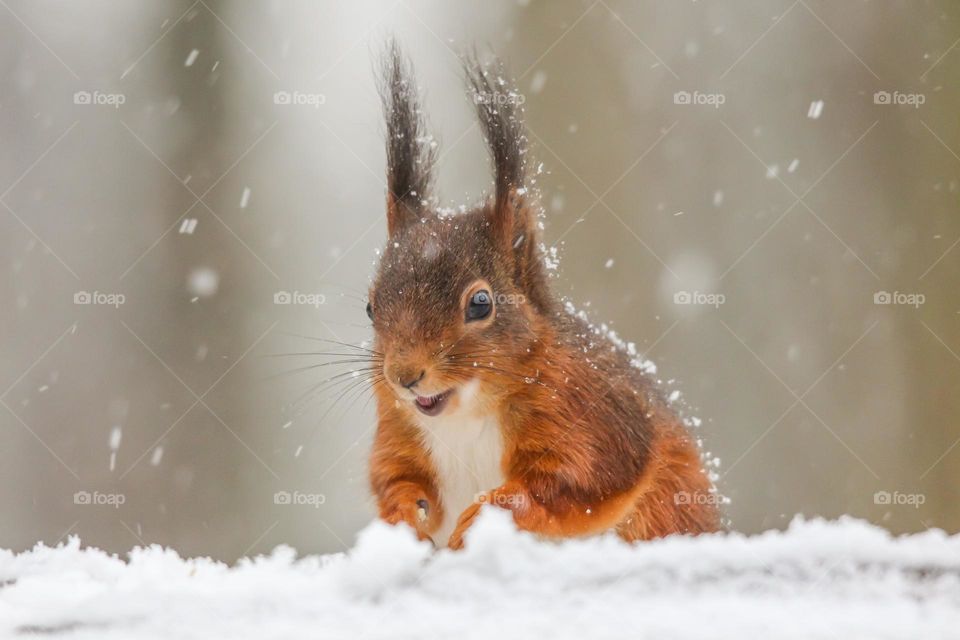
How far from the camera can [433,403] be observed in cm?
122

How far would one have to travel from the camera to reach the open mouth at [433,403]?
3.98ft

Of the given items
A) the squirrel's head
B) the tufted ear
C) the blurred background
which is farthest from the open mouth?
the blurred background

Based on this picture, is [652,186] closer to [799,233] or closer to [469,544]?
[799,233]

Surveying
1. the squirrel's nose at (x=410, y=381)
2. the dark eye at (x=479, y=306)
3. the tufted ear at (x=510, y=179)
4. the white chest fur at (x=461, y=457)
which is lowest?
the white chest fur at (x=461, y=457)

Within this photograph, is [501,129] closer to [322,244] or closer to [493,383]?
[493,383]

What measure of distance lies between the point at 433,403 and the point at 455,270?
7.7 inches

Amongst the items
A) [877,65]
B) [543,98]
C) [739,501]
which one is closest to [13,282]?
[543,98]

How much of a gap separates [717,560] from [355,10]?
1.43 m

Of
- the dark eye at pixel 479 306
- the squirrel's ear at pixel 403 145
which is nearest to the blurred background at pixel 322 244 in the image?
the squirrel's ear at pixel 403 145

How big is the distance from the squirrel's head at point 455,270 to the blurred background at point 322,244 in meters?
0.75

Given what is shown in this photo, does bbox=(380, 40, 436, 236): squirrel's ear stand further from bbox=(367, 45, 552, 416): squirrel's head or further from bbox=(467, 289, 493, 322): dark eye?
bbox=(467, 289, 493, 322): dark eye

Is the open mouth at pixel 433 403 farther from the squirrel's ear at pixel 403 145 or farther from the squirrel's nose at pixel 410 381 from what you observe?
the squirrel's ear at pixel 403 145

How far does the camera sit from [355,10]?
1968 millimetres

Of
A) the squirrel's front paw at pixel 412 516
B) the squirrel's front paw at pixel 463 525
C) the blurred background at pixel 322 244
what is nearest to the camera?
the squirrel's front paw at pixel 463 525
